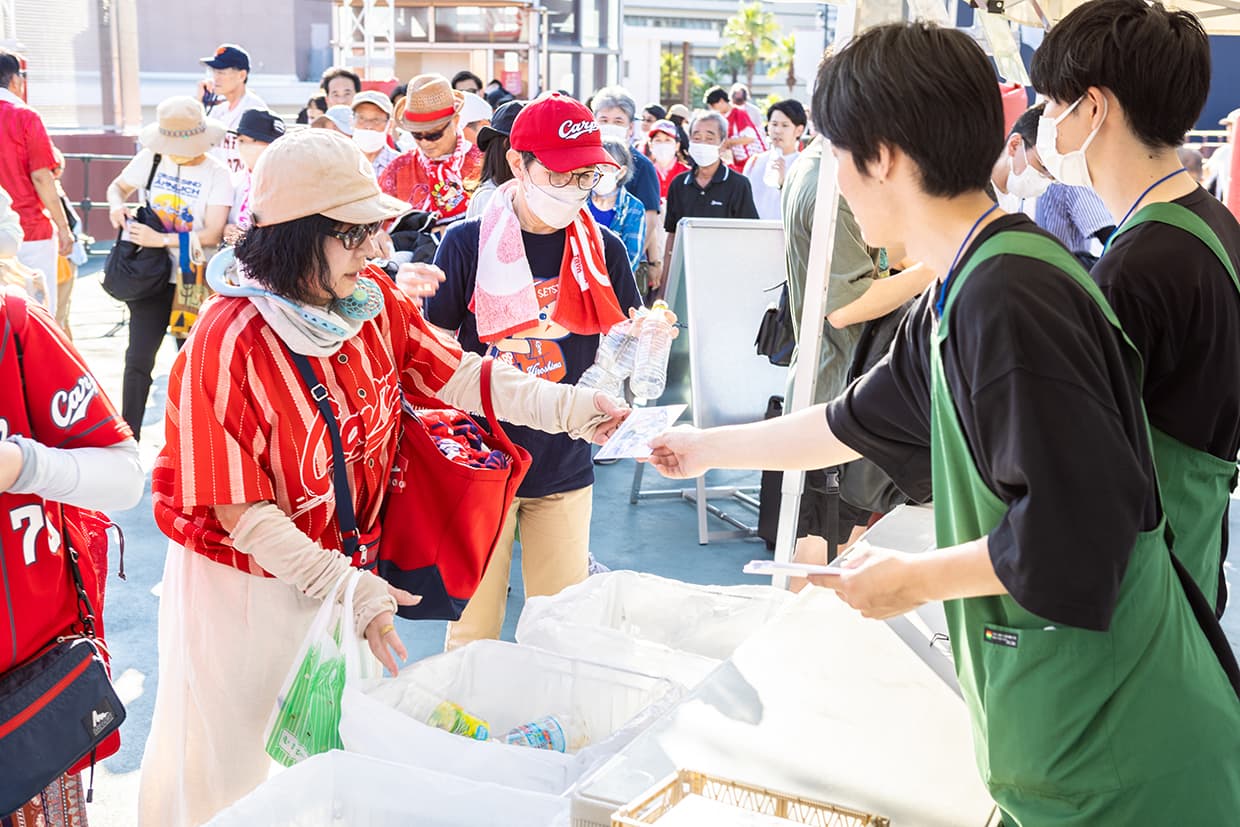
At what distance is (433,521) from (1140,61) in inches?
61.2

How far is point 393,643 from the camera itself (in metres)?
2.24

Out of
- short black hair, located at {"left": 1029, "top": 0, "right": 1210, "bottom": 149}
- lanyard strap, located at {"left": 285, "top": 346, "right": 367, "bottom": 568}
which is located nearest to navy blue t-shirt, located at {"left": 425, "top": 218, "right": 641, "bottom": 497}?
lanyard strap, located at {"left": 285, "top": 346, "right": 367, "bottom": 568}

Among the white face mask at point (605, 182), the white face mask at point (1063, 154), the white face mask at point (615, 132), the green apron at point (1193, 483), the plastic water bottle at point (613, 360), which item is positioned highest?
the white face mask at point (1063, 154)

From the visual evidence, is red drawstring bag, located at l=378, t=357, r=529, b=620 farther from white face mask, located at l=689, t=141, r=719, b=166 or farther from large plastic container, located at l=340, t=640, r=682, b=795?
white face mask, located at l=689, t=141, r=719, b=166

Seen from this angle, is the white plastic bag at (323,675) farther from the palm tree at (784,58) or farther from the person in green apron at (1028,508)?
the palm tree at (784,58)

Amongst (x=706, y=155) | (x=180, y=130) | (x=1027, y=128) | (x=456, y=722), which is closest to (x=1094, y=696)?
(x=456, y=722)

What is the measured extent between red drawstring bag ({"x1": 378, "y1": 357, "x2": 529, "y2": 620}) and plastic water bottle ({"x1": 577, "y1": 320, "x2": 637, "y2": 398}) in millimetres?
874

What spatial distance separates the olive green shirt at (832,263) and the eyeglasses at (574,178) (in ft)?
2.71

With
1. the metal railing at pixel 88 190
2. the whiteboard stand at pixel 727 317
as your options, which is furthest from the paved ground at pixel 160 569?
the metal railing at pixel 88 190

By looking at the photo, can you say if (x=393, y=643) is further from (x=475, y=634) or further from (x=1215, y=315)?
(x=1215, y=315)

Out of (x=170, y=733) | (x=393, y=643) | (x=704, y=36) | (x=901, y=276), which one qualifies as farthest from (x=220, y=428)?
(x=704, y=36)

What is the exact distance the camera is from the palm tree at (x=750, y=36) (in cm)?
6303

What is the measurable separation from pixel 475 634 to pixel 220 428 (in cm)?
139

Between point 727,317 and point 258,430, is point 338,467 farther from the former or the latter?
point 727,317
